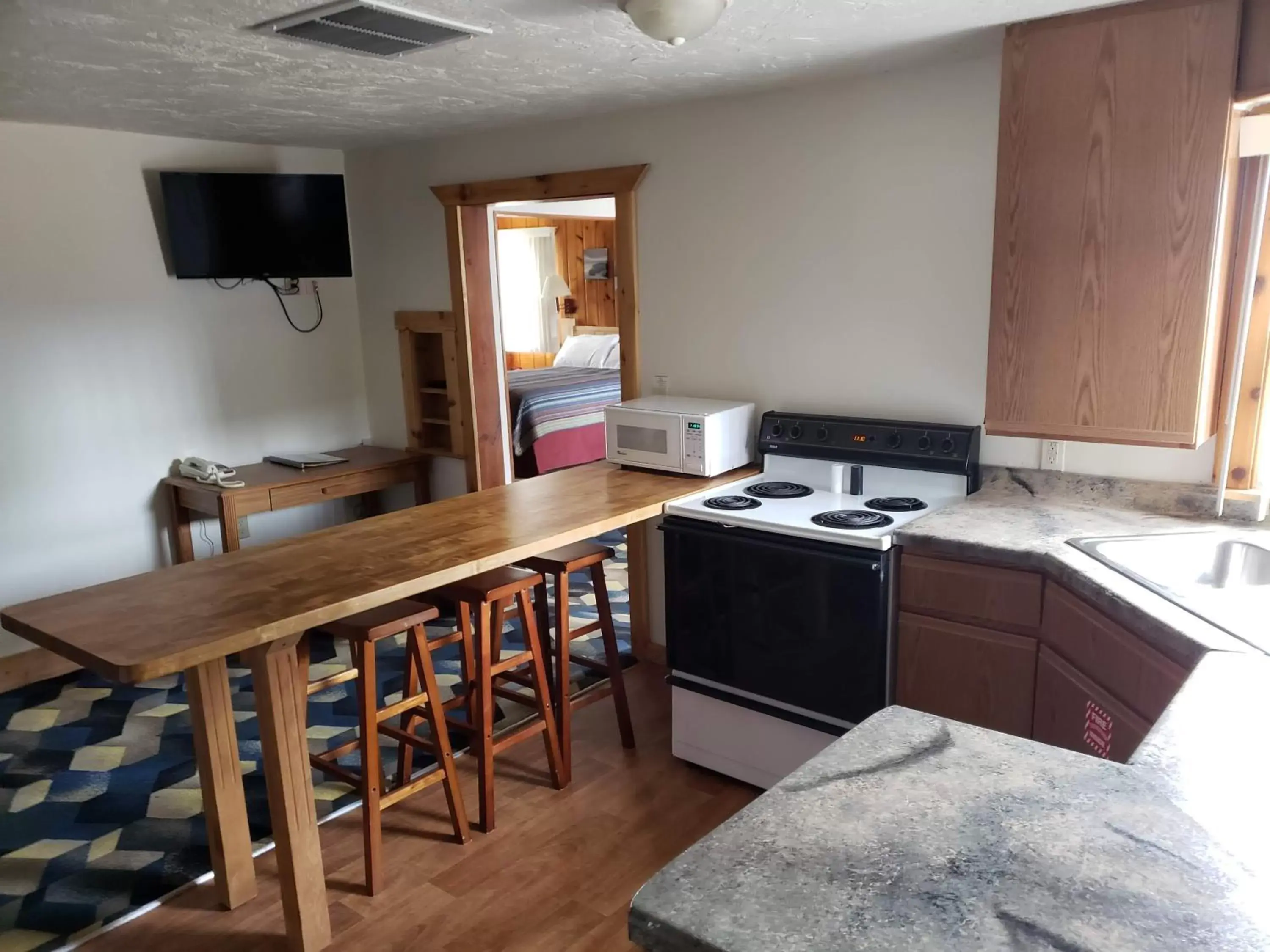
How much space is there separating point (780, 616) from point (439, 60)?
1.80 m

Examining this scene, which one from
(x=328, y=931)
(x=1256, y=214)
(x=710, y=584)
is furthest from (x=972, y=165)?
(x=328, y=931)

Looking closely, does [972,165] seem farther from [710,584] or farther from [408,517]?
[408,517]

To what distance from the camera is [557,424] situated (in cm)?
574

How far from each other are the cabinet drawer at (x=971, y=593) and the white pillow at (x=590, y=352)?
17.4 ft

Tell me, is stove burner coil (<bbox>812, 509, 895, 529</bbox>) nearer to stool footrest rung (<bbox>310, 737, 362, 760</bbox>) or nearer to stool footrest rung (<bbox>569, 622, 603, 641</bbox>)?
stool footrest rung (<bbox>569, 622, 603, 641</bbox>)

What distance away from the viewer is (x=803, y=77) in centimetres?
284

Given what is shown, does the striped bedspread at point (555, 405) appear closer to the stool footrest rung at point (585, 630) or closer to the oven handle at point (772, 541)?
the stool footrest rung at point (585, 630)

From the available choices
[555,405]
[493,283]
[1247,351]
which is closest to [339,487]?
[493,283]

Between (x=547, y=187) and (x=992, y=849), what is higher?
(x=547, y=187)

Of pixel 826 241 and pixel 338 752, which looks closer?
pixel 338 752

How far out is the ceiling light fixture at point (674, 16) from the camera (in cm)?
189

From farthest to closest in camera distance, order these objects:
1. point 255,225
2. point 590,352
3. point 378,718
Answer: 1. point 590,352
2. point 255,225
3. point 378,718

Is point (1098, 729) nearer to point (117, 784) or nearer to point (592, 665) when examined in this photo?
point (592, 665)

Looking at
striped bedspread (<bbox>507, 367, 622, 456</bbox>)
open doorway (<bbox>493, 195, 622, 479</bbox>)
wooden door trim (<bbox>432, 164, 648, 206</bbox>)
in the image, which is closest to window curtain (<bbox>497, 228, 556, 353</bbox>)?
open doorway (<bbox>493, 195, 622, 479</bbox>)
